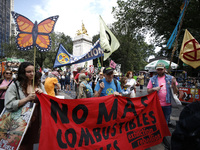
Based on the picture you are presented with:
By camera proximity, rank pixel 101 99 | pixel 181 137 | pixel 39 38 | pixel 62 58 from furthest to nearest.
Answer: pixel 62 58, pixel 101 99, pixel 39 38, pixel 181 137

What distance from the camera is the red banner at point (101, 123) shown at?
6.43ft

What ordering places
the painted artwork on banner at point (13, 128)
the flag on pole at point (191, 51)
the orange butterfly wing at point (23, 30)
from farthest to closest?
the flag on pole at point (191, 51)
the orange butterfly wing at point (23, 30)
the painted artwork on banner at point (13, 128)

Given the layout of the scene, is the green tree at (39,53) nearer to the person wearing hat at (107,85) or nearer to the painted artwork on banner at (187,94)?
the painted artwork on banner at (187,94)

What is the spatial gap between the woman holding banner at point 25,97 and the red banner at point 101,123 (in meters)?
0.19

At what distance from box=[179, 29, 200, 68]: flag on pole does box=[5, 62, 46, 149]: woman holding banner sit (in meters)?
3.85

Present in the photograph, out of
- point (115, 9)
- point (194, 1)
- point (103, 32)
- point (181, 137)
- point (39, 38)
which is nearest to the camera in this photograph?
point (181, 137)

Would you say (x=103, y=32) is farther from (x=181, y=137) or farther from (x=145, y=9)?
(x=145, y=9)

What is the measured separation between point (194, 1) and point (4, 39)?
294 ft

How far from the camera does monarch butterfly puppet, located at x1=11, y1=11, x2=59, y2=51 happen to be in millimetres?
2152

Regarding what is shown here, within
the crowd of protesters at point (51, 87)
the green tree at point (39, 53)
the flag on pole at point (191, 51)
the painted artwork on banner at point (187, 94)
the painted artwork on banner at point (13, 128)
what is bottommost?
the painted artwork on banner at point (187, 94)

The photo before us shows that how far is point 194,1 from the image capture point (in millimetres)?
10594

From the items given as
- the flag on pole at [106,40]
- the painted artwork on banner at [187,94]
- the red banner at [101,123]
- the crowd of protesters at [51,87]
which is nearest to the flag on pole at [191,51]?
the crowd of protesters at [51,87]

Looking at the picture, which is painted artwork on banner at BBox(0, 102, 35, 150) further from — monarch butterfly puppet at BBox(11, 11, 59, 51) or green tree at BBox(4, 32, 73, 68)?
green tree at BBox(4, 32, 73, 68)

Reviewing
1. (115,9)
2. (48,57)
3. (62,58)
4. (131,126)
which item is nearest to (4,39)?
(48,57)
